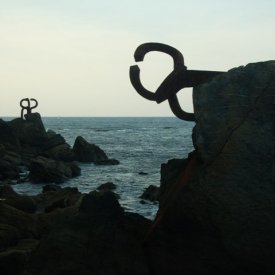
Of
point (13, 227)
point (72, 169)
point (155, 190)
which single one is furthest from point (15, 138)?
point (13, 227)

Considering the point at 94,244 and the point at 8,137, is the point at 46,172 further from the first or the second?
the point at 94,244

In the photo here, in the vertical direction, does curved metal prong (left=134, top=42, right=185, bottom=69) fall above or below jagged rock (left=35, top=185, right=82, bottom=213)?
above

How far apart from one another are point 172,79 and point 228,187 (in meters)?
1.29

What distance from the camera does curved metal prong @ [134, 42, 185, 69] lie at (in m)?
4.86

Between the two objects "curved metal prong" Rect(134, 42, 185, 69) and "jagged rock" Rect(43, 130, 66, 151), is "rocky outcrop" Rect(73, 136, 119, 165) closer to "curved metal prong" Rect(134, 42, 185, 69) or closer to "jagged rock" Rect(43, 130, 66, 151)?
"jagged rock" Rect(43, 130, 66, 151)

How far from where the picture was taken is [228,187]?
4.36 metres

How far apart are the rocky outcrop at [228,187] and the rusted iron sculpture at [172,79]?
0.23 meters

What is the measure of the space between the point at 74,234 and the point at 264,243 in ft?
6.22

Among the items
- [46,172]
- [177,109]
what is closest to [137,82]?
[177,109]

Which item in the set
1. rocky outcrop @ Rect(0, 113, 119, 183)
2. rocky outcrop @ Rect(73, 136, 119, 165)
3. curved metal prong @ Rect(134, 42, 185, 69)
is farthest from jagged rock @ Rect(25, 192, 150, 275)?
rocky outcrop @ Rect(73, 136, 119, 165)

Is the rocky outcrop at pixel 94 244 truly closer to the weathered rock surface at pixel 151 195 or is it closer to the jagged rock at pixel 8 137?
the weathered rock surface at pixel 151 195

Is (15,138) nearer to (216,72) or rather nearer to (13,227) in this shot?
(13,227)

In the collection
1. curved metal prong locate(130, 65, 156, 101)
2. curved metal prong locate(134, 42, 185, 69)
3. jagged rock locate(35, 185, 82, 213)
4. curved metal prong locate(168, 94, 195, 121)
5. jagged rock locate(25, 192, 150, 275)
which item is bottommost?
jagged rock locate(35, 185, 82, 213)

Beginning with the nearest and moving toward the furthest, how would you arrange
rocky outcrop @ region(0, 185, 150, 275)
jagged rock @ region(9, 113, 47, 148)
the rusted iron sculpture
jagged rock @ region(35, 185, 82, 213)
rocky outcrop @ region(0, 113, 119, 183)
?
rocky outcrop @ region(0, 185, 150, 275), the rusted iron sculpture, jagged rock @ region(35, 185, 82, 213), rocky outcrop @ region(0, 113, 119, 183), jagged rock @ region(9, 113, 47, 148)
